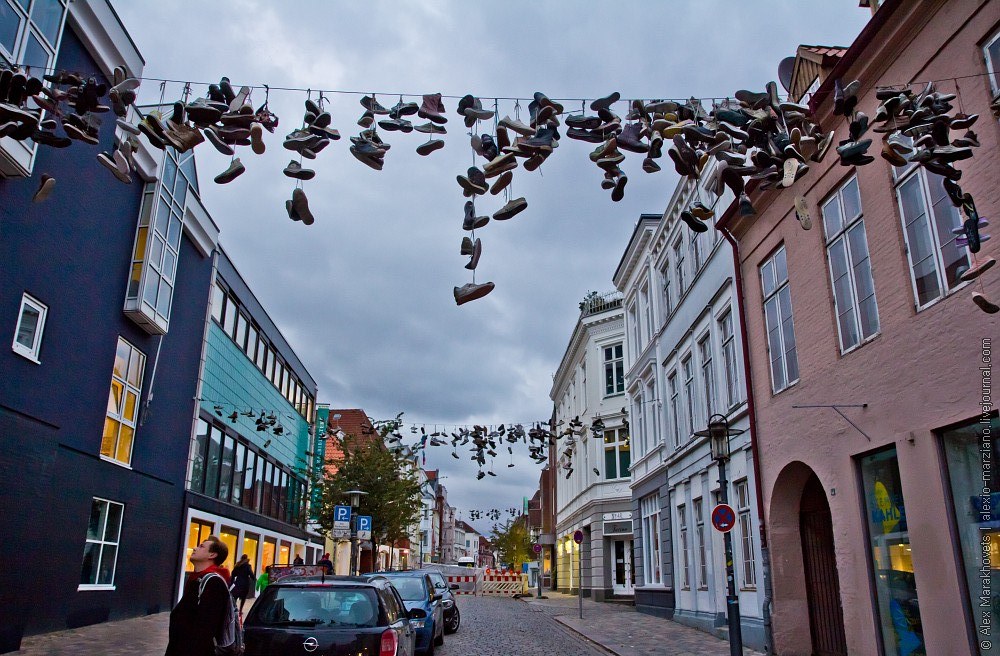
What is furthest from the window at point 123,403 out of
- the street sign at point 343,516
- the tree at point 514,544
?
the tree at point 514,544

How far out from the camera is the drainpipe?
44.1 ft

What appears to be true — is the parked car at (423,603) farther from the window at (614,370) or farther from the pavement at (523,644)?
the window at (614,370)

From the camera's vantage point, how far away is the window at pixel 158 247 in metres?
17.2

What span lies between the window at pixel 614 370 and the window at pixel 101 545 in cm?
2366

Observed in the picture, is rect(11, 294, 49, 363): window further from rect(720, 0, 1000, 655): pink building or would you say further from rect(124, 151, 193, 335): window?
rect(720, 0, 1000, 655): pink building

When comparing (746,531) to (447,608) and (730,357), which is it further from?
(447,608)

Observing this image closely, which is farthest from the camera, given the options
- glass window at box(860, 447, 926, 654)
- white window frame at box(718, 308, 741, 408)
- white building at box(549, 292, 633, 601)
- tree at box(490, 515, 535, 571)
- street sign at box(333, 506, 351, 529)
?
tree at box(490, 515, 535, 571)

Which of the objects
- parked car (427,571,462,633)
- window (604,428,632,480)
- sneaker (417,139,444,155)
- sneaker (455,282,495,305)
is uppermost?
window (604,428,632,480)

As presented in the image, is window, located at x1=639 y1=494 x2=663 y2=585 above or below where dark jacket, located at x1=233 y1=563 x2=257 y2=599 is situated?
above

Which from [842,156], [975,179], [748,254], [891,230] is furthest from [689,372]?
[842,156]

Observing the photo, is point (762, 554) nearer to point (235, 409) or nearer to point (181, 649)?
point (181, 649)

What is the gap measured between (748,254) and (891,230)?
550 cm

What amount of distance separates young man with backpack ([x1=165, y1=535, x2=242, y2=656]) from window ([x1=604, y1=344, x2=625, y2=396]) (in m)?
31.2

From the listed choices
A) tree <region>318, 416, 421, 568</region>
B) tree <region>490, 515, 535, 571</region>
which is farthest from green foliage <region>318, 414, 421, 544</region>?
tree <region>490, 515, 535, 571</region>
